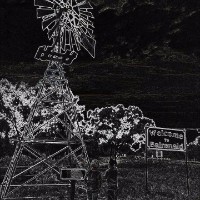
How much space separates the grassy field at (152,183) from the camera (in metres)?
12.5

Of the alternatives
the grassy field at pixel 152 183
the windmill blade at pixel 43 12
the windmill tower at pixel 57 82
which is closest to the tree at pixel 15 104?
the windmill tower at pixel 57 82

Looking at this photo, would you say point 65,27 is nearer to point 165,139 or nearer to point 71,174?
point 165,139

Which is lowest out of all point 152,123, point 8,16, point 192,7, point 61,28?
point 152,123

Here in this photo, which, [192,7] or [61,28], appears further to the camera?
[192,7]

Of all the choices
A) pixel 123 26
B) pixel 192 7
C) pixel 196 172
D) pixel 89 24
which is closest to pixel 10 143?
pixel 89 24

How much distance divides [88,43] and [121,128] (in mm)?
4961

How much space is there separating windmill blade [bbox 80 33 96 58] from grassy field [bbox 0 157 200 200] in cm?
440

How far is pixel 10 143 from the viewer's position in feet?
47.7

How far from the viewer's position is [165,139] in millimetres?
13023

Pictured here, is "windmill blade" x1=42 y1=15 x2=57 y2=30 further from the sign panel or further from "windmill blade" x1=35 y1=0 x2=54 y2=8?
the sign panel

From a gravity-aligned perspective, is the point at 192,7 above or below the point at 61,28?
above

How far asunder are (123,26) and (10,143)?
6.66 m

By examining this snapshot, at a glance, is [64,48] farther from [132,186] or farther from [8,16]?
[132,186]

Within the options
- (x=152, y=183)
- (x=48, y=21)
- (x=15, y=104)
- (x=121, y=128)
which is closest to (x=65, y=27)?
(x=48, y=21)
